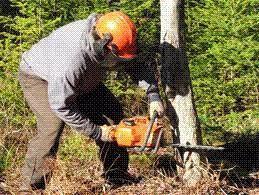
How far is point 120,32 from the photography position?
12.4ft

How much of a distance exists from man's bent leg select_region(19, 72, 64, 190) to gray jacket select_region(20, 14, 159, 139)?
0.15 meters

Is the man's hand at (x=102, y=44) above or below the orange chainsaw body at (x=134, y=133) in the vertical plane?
above

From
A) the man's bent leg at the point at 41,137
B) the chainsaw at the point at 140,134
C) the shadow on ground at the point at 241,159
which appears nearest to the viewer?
the chainsaw at the point at 140,134

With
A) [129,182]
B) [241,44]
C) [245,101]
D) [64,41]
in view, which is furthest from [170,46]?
[245,101]

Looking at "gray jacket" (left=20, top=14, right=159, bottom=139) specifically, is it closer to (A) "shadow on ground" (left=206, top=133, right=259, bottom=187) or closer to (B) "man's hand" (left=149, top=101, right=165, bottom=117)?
(B) "man's hand" (left=149, top=101, right=165, bottom=117)

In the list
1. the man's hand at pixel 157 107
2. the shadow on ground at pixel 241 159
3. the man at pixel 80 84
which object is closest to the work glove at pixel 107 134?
the man at pixel 80 84

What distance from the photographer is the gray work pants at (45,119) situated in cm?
426

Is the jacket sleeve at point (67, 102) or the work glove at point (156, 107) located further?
the work glove at point (156, 107)

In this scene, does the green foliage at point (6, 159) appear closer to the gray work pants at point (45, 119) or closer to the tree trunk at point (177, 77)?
the gray work pants at point (45, 119)

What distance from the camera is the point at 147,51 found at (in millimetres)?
7922

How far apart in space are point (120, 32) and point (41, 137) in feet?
3.97

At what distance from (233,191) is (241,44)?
11.2 ft

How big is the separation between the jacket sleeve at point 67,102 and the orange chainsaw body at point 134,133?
218 millimetres

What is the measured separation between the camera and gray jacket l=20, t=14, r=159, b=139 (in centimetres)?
383
